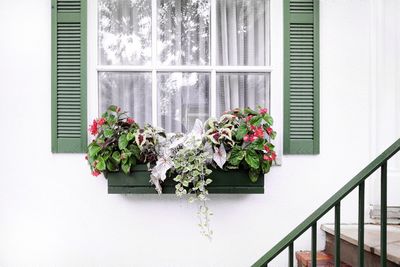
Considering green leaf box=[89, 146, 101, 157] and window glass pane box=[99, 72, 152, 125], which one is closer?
green leaf box=[89, 146, 101, 157]

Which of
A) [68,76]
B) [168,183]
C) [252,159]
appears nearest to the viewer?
[252,159]

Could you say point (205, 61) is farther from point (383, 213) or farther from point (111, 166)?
point (383, 213)

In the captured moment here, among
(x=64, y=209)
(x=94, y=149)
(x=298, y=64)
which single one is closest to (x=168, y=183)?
(x=94, y=149)

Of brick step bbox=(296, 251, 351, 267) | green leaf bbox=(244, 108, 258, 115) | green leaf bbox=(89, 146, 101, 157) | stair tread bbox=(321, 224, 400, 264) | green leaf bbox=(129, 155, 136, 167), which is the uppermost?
green leaf bbox=(244, 108, 258, 115)

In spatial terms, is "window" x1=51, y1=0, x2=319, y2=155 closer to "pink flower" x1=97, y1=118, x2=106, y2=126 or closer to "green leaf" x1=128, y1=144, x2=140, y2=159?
"pink flower" x1=97, y1=118, x2=106, y2=126

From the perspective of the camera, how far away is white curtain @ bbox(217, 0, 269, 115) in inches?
113

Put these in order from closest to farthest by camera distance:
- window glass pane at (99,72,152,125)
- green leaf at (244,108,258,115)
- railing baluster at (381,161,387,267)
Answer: railing baluster at (381,161,387,267)
green leaf at (244,108,258,115)
window glass pane at (99,72,152,125)

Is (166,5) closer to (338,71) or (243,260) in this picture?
(338,71)

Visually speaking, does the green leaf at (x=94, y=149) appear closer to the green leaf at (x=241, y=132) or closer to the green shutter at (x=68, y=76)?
the green shutter at (x=68, y=76)

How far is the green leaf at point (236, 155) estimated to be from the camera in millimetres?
2543

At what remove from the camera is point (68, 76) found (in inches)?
108

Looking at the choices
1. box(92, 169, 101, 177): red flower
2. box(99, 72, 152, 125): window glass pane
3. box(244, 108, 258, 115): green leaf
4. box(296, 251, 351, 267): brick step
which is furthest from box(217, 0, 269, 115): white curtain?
box(296, 251, 351, 267): brick step

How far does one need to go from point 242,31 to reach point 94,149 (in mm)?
1205

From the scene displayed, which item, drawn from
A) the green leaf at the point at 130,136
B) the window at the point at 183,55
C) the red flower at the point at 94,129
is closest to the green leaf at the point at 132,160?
the green leaf at the point at 130,136
